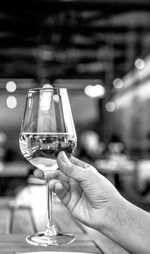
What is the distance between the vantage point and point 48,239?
1.08 m

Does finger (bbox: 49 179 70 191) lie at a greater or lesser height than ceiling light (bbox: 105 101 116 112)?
lesser

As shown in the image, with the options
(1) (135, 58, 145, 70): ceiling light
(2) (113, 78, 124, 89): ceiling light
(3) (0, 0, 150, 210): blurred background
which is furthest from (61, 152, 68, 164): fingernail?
(2) (113, 78, 124, 89): ceiling light

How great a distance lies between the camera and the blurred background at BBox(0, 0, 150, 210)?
243 inches

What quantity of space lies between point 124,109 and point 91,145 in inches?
60.2

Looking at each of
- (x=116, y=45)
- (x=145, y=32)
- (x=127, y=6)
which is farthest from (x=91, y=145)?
(x=127, y=6)

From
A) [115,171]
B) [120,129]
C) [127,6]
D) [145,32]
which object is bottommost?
[115,171]

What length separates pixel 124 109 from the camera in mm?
13984

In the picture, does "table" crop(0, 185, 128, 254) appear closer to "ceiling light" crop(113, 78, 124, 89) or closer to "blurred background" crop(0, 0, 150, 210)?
"blurred background" crop(0, 0, 150, 210)

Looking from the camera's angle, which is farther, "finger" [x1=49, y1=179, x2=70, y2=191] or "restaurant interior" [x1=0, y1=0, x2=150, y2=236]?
"restaurant interior" [x1=0, y1=0, x2=150, y2=236]

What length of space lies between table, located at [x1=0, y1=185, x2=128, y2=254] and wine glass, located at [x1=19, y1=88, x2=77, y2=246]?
7cm

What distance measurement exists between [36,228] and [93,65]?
12.6 m

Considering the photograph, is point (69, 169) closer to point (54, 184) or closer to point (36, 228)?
point (54, 184)

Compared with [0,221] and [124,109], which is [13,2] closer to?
[0,221]

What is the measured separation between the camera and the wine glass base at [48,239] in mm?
1053
